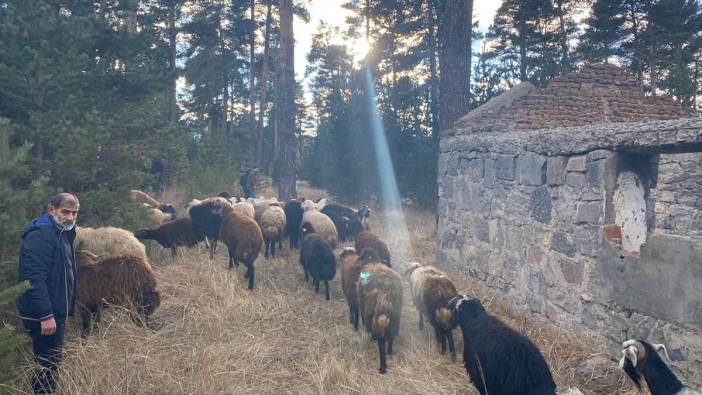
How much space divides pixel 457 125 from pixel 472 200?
1.90 metres

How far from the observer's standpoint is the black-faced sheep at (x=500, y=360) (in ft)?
11.8

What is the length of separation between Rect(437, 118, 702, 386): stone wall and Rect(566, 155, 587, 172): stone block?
1 centimetres

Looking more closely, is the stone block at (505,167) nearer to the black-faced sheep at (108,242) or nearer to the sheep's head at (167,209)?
the black-faced sheep at (108,242)

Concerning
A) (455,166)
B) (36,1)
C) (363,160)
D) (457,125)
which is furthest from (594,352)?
(363,160)

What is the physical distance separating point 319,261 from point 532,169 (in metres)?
3.29

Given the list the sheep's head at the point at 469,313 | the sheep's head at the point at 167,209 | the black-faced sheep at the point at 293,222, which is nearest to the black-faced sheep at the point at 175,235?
the black-faced sheep at the point at 293,222

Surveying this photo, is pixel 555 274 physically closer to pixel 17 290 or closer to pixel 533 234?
pixel 533 234

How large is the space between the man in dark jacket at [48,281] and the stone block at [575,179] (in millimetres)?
4929

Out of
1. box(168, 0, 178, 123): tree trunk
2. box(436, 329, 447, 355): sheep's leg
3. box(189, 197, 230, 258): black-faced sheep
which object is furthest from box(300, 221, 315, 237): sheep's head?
box(168, 0, 178, 123): tree trunk

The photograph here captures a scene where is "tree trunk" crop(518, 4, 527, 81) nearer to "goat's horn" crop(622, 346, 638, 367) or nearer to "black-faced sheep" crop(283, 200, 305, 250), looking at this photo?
"black-faced sheep" crop(283, 200, 305, 250)

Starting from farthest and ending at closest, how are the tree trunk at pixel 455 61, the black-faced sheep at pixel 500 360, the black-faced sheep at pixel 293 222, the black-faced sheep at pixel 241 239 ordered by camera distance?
the tree trunk at pixel 455 61 < the black-faced sheep at pixel 293 222 < the black-faced sheep at pixel 241 239 < the black-faced sheep at pixel 500 360

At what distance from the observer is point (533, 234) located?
5.95 m

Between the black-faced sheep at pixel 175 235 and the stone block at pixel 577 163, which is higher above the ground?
the stone block at pixel 577 163

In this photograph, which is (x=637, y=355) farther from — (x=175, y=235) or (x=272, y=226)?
(x=175, y=235)
